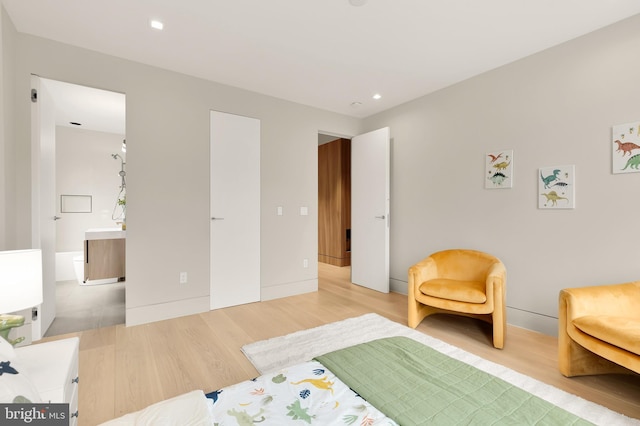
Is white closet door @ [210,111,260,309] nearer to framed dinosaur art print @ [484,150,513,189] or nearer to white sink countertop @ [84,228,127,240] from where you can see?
white sink countertop @ [84,228,127,240]

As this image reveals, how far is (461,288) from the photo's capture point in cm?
267

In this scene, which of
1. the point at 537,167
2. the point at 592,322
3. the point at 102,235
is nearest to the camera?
→ the point at 592,322

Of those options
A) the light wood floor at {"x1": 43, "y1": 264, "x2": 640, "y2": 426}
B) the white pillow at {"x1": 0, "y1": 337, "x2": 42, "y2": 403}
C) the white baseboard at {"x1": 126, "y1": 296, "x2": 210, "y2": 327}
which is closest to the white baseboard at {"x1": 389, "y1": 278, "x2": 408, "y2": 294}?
the light wood floor at {"x1": 43, "y1": 264, "x2": 640, "y2": 426}

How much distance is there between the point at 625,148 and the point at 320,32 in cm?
262

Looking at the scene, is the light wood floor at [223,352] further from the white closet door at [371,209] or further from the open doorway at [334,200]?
the open doorway at [334,200]

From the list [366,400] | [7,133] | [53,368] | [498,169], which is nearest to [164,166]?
[7,133]

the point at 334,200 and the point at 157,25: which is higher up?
the point at 157,25

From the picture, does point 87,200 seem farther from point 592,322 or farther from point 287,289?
point 592,322

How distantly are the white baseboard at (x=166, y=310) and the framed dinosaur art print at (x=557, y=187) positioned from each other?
3.65m

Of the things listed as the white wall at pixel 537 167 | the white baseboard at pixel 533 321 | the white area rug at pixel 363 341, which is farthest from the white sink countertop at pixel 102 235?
the white baseboard at pixel 533 321

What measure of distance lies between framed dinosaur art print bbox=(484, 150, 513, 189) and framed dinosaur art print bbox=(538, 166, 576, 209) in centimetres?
27

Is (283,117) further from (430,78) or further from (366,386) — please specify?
(366,386)

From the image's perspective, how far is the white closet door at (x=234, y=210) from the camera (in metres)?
3.48

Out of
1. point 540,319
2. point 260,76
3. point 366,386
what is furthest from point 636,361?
point 260,76
